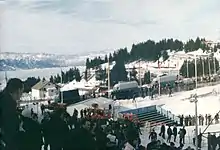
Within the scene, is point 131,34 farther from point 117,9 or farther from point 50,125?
point 50,125

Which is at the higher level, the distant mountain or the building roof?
the distant mountain

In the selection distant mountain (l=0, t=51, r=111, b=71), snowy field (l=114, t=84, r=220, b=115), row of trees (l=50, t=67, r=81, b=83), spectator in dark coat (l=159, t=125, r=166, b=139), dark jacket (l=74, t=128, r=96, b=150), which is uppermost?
distant mountain (l=0, t=51, r=111, b=71)

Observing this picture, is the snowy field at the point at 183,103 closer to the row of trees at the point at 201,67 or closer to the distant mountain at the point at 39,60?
the row of trees at the point at 201,67

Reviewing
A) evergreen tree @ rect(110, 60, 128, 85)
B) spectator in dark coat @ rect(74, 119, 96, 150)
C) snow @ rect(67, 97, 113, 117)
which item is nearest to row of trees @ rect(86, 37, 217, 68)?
evergreen tree @ rect(110, 60, 128, 85)

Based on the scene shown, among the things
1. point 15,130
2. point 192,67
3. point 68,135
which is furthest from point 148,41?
point 15,130

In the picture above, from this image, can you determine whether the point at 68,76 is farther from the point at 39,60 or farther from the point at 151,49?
the point at 151,49

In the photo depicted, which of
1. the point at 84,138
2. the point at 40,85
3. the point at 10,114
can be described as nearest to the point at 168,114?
the point at 84,138

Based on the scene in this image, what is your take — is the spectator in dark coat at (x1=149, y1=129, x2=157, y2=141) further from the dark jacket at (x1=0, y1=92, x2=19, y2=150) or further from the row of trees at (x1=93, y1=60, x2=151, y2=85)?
the dark jacket at (x1=0, y1=92, x2=19, y2=150)
